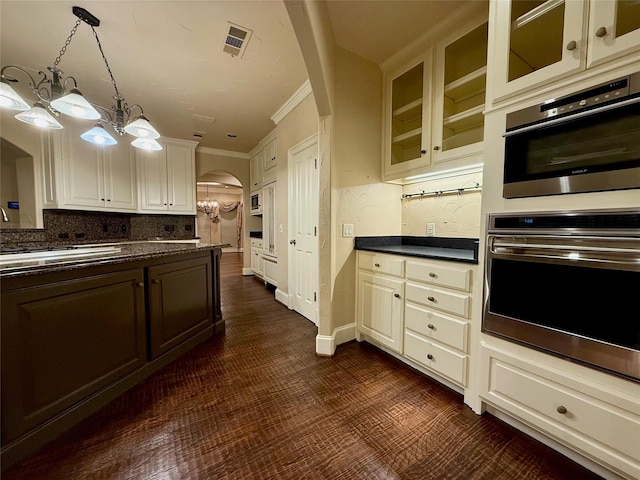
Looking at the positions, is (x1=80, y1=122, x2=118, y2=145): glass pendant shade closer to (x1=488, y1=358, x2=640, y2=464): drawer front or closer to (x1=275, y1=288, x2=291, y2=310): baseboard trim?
(x1=275, y1=288, x2=291, y2=310): baseboard trim

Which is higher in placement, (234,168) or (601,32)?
(234,168)

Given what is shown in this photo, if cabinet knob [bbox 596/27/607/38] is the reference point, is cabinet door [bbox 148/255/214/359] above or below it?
below

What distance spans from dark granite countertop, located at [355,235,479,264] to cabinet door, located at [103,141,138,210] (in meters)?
4.02

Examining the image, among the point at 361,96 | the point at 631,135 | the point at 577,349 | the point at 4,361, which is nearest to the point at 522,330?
the point at 577,349

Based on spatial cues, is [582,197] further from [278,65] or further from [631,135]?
[278,65]

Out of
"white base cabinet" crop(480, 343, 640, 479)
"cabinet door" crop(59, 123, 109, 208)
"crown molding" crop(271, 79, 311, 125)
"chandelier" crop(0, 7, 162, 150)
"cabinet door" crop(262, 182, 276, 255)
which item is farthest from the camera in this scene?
"cabinet door" crop(262, 182, 276, 255)

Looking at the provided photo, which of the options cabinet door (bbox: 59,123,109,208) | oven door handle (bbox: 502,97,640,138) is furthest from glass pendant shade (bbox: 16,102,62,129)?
oven door handle (bbox: 502,97,640,138)

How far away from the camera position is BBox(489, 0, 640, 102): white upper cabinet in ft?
3.30

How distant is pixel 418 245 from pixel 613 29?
1712 mm

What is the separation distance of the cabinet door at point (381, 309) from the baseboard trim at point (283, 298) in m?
1.35

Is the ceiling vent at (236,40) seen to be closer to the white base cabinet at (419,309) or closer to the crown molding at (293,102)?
the crown molding at (293,102)

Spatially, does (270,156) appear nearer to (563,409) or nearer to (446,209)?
(446,209)

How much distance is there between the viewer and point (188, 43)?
83.4 inches

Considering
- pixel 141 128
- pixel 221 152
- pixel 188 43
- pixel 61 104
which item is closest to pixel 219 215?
pixel 221 152
